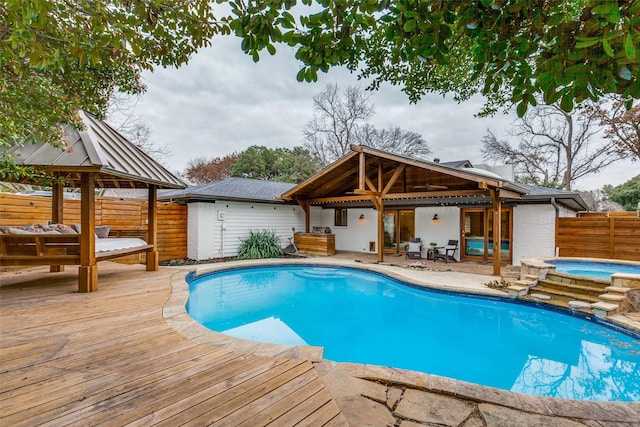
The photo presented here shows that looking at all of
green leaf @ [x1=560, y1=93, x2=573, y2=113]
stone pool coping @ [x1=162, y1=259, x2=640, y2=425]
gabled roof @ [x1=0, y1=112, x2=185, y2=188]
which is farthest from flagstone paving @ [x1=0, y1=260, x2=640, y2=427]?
gabled roof @ [x1=0, y1=112, x2=185, y2=188]

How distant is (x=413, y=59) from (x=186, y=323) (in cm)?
362

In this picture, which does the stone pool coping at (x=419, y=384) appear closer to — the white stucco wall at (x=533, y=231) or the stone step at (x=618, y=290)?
the stone step at (x=618, y=290)

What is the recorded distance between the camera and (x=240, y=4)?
5.81ft

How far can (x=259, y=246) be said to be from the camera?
1189 cm

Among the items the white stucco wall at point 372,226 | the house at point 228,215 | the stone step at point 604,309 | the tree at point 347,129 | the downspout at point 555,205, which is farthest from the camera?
the tree at point 347,129

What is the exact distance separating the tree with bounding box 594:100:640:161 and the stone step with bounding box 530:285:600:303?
14103 millimetres

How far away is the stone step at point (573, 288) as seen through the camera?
226 inches

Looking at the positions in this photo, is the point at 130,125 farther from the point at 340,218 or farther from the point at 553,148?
the point at 553,148

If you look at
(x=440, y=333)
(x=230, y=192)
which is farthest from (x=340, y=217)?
(x=440, y=333)

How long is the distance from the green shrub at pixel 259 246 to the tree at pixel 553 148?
55.3ft

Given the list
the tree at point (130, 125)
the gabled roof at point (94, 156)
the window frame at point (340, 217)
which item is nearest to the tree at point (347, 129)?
the window frame at point (340, 217)

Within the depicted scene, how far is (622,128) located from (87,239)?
23095 millimetres

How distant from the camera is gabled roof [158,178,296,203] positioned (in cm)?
1048

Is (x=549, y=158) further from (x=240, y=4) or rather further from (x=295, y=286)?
(x=240, y=4)
